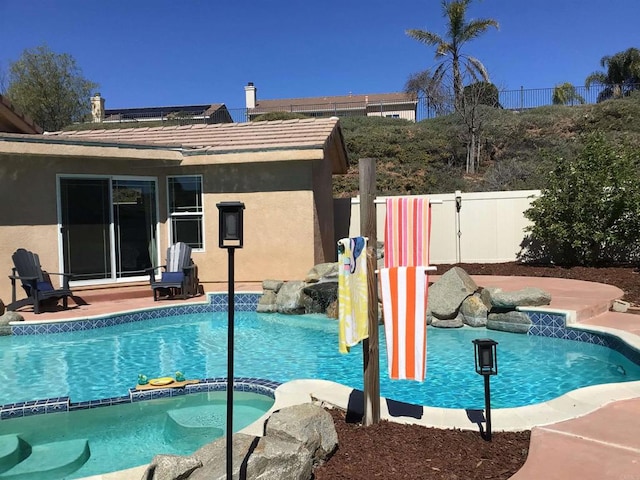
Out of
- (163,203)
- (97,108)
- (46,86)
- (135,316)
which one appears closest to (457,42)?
(163,203)

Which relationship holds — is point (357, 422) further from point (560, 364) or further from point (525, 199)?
point (525, 199)

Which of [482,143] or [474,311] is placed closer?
[474,311]

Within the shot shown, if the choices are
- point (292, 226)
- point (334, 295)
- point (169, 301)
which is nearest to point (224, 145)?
point (292, 226)

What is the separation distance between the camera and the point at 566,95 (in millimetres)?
37281

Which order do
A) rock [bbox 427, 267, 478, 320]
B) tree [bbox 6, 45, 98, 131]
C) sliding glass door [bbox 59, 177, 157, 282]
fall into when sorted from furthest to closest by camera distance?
tree [bbox 6, 45, 98, 131] → sliding glass door [bbox 59, 177, 157, 282] → rock [bbox 427, 267, 478, 320]

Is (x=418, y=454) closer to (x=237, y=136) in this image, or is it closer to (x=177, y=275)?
(x=177, y=275)

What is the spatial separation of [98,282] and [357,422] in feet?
29.5

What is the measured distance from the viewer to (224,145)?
12172mm

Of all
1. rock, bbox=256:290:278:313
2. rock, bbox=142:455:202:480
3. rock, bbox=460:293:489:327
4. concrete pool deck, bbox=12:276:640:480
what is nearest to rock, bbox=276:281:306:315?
rock, bbox=256:290:278:313

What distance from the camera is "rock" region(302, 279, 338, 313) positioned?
34.0ft

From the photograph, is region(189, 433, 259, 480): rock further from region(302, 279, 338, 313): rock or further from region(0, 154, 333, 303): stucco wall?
region(0, 154, 333, 303): stucco wall

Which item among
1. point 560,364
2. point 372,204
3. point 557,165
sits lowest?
point 560,364

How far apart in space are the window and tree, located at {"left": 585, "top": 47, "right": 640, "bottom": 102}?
33.0 metres

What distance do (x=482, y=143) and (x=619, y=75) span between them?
56.2ft
